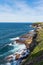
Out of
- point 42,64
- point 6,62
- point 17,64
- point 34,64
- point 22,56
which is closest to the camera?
point 42,64

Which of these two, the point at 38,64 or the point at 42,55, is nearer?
the point at 38,64

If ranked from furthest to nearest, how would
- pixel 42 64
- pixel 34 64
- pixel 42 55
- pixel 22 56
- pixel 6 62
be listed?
pixel 22 56
pixel 6 62
pixel 42 55
pixel 34 64
pixel 42 64

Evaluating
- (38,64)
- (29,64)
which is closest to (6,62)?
(29,64)

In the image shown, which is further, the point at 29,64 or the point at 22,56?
the point at 22,56

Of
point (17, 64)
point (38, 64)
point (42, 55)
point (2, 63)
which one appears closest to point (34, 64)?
point (38, 64)

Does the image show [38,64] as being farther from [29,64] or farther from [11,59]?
[11,59]

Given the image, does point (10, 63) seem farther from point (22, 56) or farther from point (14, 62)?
point (22, 56)

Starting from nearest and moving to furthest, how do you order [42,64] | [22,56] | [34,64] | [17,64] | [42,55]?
[42,64] < [34,64] < [42,55] < [17,64] < [22,56]

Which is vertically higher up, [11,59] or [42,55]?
[42,55]

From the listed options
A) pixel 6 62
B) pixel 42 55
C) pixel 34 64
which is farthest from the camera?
pixel 6 62
